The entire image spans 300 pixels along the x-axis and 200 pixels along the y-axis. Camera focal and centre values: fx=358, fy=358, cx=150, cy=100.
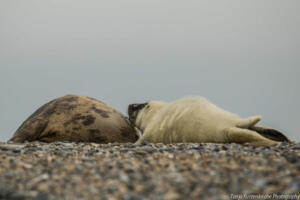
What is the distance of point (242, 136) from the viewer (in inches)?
240

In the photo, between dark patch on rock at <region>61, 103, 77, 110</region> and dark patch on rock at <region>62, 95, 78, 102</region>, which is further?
dark patch on rock at <region>62, 95, 78, 102</region>

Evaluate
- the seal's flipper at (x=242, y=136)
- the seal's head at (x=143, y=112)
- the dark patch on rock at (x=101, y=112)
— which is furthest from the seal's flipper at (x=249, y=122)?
the dark patch on rock at (x=101, y=112)

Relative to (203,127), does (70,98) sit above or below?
above

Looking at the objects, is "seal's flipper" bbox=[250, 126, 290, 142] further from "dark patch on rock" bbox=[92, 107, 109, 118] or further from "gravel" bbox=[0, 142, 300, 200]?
"dark patch on rock" bbox=[92, 107, 109, 118]

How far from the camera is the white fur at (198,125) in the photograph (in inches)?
243

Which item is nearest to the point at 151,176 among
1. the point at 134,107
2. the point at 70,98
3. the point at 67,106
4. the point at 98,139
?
the point at 98,139

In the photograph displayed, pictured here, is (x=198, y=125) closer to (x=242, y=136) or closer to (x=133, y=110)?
(x=242, y=136)

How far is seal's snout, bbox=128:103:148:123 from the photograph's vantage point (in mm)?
9180

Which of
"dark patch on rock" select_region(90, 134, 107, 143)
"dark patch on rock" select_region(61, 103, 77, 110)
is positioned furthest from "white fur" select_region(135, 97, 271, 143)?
"dark patch on rock" select_region(61, 103, 77, 110)

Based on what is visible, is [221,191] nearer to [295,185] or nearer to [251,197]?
[251,197]

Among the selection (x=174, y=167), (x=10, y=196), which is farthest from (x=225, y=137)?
(x=10, y=196)

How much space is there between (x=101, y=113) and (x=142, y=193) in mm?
5398

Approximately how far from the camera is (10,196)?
3.15 metres

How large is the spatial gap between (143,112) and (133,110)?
0.53 metres
